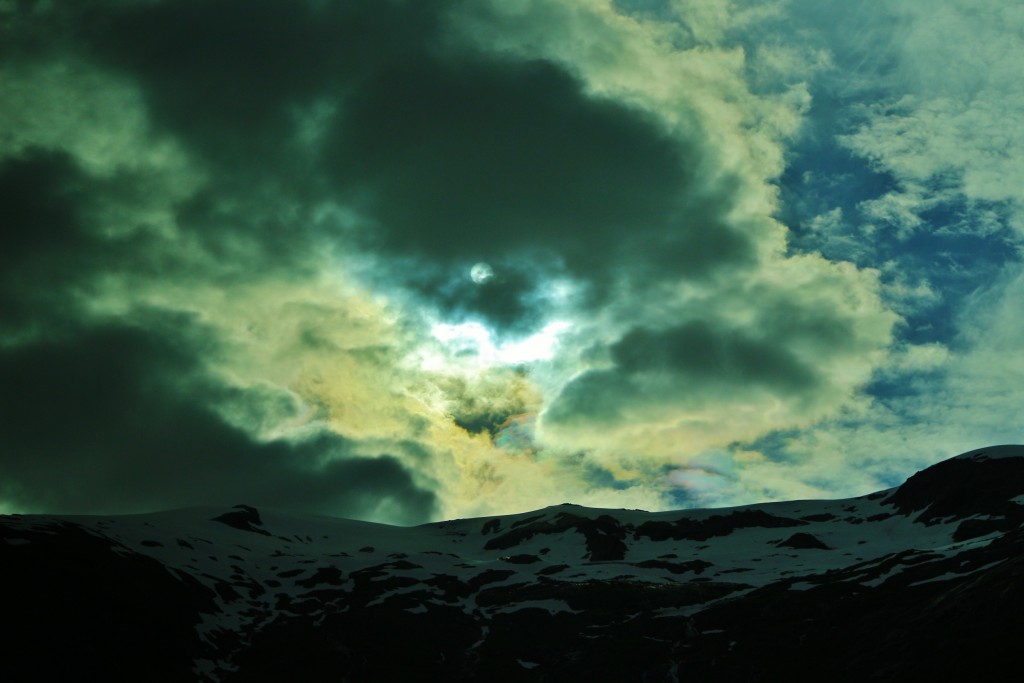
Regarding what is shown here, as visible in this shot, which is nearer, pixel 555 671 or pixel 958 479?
pixel 555 671

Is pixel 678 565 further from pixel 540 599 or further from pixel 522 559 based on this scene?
pixel 540 599

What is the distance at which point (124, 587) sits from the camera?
111875 millimetres

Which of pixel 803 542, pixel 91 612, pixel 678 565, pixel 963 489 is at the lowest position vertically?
pixel 91 612

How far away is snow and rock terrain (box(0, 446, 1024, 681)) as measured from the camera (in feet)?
314

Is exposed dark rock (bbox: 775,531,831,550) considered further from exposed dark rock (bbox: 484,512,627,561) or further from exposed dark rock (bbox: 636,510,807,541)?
exposed dark rock (bbox: 484,512,627,561)

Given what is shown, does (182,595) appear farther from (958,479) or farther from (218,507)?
(958,479)

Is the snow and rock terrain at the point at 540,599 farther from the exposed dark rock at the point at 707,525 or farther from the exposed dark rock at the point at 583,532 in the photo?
the exposed dark rock at the point at 707,525

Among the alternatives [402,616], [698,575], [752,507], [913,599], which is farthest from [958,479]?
[402,616]

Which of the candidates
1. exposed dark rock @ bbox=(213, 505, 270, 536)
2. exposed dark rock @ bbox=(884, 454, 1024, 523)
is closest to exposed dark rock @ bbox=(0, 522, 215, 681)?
exposed dark rock @ bbox=(213, 505, 270, 536)

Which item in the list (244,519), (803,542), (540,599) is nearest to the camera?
(540,599)

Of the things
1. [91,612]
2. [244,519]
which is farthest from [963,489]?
[91,612]

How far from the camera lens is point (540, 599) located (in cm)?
13312

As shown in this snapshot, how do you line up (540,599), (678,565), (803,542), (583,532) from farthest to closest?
1. (583,532)
2. (803,542)
3. (678,565)
4. (540,599)

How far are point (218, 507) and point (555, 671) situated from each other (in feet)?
322
